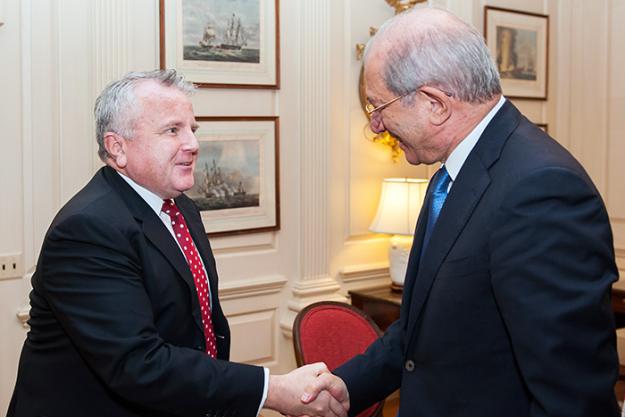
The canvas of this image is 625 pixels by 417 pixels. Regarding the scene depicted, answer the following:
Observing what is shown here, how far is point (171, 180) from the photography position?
2244 mm

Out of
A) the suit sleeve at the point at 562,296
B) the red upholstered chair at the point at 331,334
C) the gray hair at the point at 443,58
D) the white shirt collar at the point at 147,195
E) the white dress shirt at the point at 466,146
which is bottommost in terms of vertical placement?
the red upholstered chair at the point at 331,334

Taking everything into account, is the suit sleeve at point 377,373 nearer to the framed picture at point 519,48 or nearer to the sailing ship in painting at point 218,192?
the sailing ship in painting at point 218,192

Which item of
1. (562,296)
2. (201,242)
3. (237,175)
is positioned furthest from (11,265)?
(562,296)

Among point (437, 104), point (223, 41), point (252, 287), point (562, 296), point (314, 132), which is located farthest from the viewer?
point (314, 132)

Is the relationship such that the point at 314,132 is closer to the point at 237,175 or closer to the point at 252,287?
the point at 237,175

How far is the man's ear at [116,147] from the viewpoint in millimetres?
2203

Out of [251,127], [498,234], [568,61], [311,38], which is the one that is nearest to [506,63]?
[568,61]

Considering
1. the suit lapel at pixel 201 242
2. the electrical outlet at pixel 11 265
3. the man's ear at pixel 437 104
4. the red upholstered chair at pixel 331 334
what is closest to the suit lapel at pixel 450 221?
the man's ear at pixel 437 104

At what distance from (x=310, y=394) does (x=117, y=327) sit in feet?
2.06

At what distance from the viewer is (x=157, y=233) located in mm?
2178

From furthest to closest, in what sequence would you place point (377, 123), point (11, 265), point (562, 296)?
point (11, 265), point (377, 123), point (562, 296)

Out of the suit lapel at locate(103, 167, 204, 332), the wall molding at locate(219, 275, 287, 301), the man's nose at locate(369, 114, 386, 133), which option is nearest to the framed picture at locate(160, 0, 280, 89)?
the wall molding at locate(219, 275, 287, 301)

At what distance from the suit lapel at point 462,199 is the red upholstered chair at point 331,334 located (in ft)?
4.56

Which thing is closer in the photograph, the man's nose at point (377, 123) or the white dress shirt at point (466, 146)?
the white dress shirt at point (466, 146)
